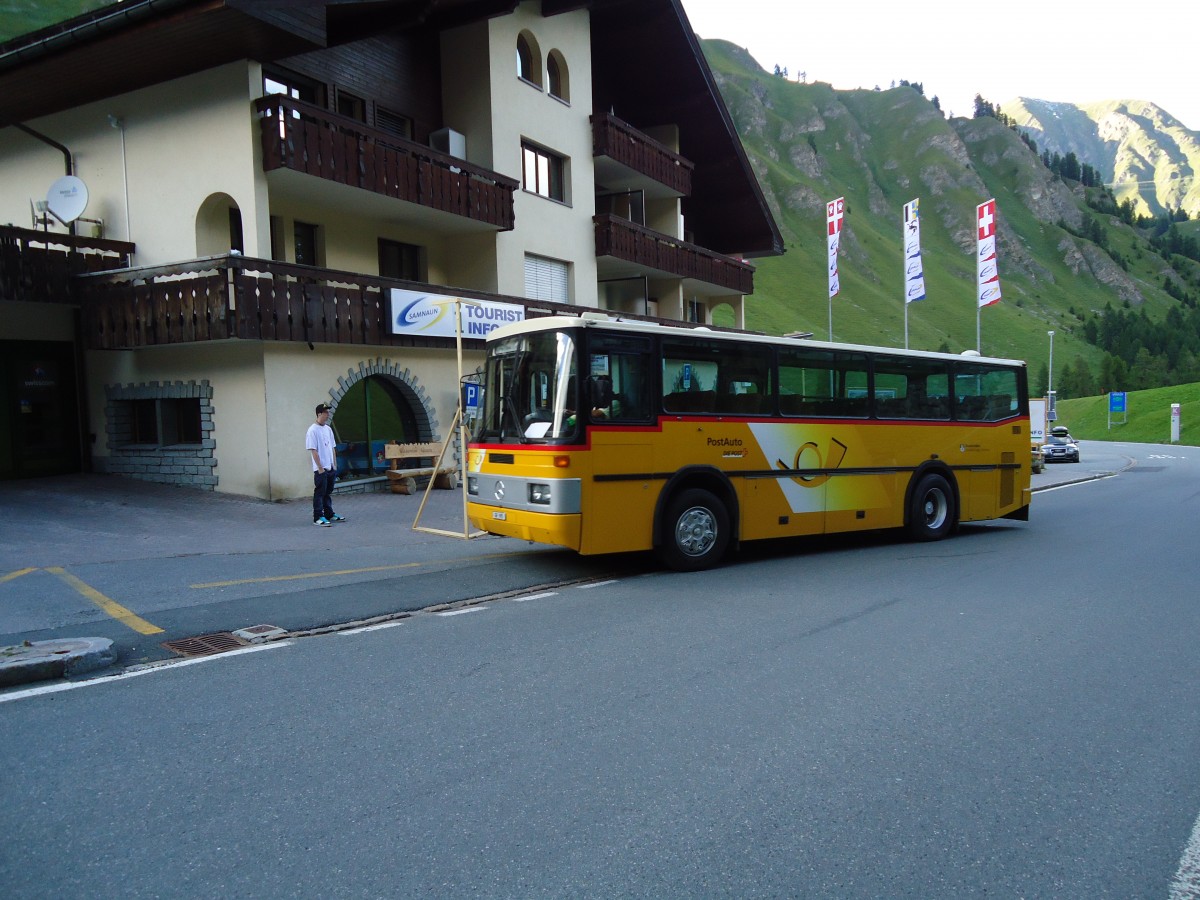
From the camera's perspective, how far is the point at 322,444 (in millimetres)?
13445

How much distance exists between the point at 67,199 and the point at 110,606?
1156cm

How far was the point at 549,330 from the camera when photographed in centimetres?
940

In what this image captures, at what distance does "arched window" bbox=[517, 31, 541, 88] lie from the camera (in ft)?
73.6

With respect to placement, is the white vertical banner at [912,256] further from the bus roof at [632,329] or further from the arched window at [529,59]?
the bus roof at [632,329]

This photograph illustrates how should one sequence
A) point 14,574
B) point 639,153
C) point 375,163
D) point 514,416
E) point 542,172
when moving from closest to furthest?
point 14,574, point 514,416, point 375,163, point 542,172, point 639,153

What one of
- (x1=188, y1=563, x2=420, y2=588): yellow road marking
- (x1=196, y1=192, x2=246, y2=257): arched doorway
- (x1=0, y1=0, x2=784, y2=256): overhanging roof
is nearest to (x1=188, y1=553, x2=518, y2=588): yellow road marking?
(x1=188, y1=563, x2=420, y2=588): yellow road marking

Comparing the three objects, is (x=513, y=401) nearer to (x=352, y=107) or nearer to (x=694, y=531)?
(x=694, y=531)

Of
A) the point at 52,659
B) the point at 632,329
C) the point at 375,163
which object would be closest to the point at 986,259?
the point at 375,163

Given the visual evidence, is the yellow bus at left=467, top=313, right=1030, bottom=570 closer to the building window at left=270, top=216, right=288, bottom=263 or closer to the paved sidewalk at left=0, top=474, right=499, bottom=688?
the paved sidewalk at left=0, top=474, right=499, bottom=688

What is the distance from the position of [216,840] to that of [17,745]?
1796 millimetres

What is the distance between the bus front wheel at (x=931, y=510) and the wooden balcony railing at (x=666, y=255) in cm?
1375

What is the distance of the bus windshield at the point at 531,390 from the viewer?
9.20m

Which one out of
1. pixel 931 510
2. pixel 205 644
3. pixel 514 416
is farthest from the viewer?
pixel 931 510

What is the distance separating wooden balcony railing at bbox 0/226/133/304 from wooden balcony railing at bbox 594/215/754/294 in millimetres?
12392
